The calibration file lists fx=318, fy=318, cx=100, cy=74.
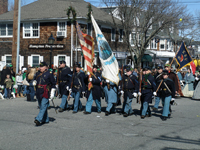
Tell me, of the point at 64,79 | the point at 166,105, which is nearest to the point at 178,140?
the point at 166,105

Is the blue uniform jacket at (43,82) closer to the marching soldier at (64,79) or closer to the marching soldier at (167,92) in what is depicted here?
the marching soldier at (64,79)

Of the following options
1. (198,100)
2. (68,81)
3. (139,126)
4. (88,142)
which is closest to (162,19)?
(198,100)

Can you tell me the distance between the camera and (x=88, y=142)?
23.4 ft

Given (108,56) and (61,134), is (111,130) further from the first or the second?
(108,56)

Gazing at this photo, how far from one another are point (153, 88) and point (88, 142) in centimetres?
450

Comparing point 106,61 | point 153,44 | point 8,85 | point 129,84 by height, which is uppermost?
point 153,44

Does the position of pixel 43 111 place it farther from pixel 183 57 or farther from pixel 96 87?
pixel 183 57

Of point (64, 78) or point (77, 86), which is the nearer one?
point (77, 86)

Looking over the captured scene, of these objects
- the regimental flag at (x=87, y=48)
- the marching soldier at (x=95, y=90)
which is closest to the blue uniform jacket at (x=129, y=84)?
the marching soldier at (x=95, y=90)

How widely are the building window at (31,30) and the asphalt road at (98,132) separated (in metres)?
20.7

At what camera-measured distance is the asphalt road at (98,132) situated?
6.88m

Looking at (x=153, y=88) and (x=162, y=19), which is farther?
(x=162, y=19)

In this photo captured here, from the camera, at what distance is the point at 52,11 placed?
103 ft

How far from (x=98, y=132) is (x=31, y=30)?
2472 cm
